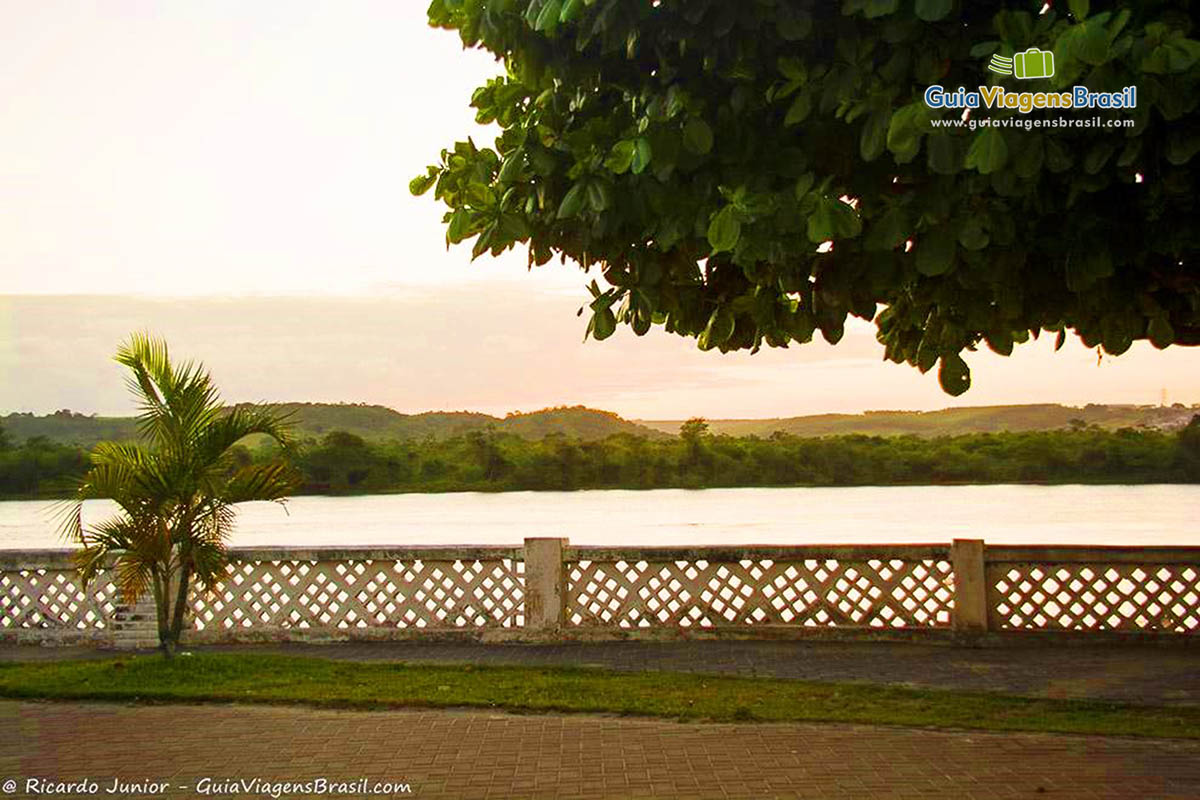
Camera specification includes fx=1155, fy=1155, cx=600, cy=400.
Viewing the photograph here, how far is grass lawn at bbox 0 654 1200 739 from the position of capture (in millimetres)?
7816

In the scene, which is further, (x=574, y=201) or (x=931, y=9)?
(x=574, y=201)

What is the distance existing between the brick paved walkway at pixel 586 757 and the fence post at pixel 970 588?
145 inches

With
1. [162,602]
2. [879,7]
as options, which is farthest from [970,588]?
[879,7]

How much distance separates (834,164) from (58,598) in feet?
32.7

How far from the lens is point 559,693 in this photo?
859 cm

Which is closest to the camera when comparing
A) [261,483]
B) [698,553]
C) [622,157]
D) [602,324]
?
[622,157]

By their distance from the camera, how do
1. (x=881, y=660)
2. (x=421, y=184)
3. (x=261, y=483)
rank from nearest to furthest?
(x=421, y=184) → (x=881, y=660) → (x=261, y=483)

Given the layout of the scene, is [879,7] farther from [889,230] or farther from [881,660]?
[881,660]

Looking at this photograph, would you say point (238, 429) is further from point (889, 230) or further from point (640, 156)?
point (889, 230)

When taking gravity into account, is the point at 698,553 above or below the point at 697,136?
below

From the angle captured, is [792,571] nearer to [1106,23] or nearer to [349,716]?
[349,716]

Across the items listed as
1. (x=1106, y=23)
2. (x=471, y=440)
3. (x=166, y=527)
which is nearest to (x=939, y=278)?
(x=1106, y=23)

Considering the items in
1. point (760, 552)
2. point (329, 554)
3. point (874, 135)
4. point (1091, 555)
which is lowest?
point (1091, 555)

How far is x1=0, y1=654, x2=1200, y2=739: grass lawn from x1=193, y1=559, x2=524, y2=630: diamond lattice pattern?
1.31 meters
